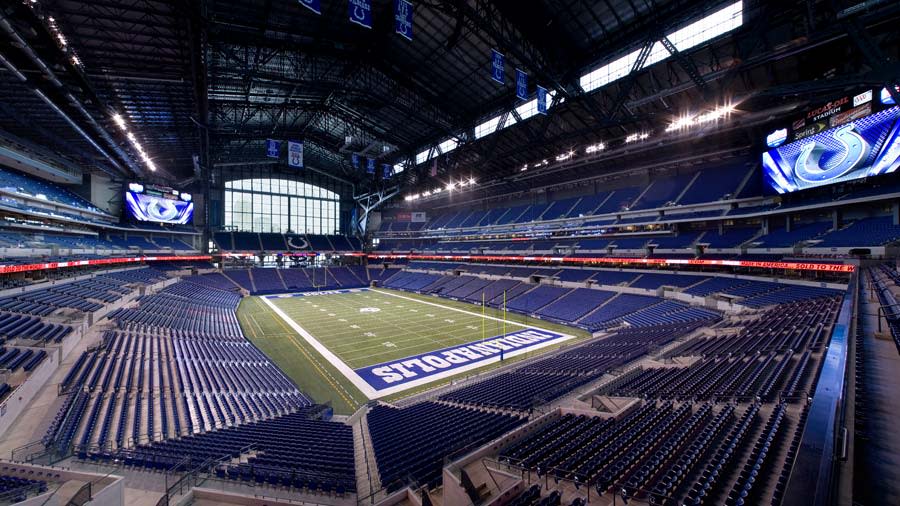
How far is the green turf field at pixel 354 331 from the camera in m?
Result: 18.2

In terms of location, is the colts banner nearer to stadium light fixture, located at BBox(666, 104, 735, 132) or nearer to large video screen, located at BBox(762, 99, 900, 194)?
stadium light fixture, located at BBox(666, 104, 735, 132)

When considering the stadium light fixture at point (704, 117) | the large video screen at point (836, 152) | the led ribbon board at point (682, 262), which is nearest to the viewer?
the large video screen at point (836, 152)

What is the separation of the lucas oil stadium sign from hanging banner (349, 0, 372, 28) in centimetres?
1636

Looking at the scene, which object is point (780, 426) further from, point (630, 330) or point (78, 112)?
point (78, 112)

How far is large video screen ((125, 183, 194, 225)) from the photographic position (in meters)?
37.1

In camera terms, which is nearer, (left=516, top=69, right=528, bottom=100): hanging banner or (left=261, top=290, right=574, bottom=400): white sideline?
(left=261, top=290, right=574, bottom=400): white sideline

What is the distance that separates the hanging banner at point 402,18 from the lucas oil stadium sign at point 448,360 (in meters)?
16.3

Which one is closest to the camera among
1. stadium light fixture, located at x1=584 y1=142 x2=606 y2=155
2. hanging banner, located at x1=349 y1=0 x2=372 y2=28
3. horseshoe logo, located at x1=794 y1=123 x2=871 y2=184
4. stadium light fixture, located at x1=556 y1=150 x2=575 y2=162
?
hanging banner, located at x1=349 y1=0 x2=372 y2=28

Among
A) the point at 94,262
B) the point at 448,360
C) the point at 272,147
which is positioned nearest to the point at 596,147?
the point at 448,360

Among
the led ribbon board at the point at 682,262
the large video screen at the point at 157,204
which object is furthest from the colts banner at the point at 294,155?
the led ribbon board at the point at 682,262

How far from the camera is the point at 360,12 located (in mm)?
13781

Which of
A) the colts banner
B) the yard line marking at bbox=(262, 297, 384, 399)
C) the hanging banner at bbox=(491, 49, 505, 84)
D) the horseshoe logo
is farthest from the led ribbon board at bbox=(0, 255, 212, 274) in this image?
the horseshoe logo

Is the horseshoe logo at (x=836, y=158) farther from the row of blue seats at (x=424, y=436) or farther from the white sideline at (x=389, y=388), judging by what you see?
the row of blue seats at (x=424, y=436)

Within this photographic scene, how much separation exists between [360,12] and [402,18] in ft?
6.11
